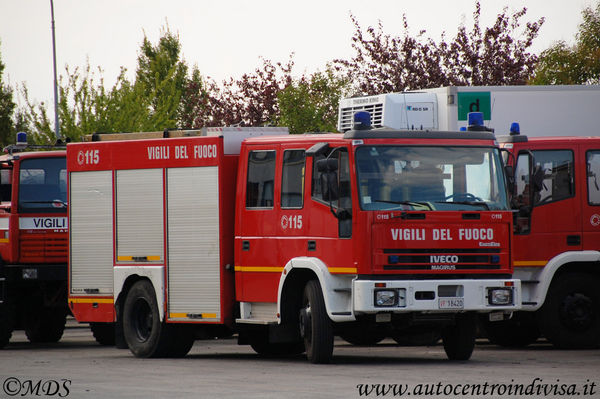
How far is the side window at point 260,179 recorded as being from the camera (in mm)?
15773

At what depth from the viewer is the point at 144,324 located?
1741cm

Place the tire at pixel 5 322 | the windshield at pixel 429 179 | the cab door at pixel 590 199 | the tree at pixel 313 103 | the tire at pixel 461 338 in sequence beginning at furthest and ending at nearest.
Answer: the tree at pixel 313 103
the tire at pixel 5 322
the cab door at pixel 590 199
the tire at pixel 461 338
the windshield at pixel 429 179

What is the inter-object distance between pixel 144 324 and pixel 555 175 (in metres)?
5.82

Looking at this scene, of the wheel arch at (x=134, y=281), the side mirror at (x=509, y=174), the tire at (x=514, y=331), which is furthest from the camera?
the tire at (x=514, y=331)

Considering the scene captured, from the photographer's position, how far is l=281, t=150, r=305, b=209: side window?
15398 millimetres

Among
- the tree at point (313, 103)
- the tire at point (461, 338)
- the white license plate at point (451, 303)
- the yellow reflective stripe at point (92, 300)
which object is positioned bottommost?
the tire at point (461, 338)

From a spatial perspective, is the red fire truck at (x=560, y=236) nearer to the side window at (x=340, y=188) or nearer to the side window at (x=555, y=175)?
the side window at (x=555, y=175)

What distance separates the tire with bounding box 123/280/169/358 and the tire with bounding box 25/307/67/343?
3.96 metres

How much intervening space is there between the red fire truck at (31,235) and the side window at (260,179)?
4.81 meters

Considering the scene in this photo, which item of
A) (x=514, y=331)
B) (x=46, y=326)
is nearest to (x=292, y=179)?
(x=514, y=331)

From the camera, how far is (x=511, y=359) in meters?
16.1

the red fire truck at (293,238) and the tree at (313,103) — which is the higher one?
the tree at (313,103)

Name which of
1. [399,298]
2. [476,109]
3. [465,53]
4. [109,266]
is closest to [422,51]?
[465,53]

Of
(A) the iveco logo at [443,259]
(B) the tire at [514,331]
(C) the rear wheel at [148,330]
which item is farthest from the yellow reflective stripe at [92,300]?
(B) the tire at [514,331]
